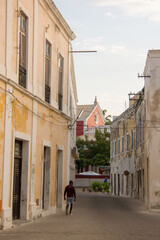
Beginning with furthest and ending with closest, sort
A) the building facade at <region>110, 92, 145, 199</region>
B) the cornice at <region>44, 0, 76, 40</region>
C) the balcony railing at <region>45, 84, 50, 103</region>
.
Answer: the building facade at <region>110, 92, 145, 199</region>
the balcony railing at <region>45, 84, 50, 103</region>
the cornice at <region>44, 0, 76, 40</region>

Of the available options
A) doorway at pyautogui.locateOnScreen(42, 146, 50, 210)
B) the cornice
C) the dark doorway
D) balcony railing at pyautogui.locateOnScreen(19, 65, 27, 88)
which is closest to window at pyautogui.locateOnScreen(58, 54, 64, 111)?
the cornice

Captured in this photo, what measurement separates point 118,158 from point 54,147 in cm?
2773

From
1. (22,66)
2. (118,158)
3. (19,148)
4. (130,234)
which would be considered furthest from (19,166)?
(118,158)

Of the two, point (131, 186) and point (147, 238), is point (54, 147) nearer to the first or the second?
point (147, 238)

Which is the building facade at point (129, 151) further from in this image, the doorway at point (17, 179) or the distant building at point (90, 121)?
the distant building at point (90, 121)

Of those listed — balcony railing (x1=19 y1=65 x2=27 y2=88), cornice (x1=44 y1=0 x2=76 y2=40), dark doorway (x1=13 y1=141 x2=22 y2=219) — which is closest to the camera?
balcony railing (x1=19 y1=65 x2=27 y2=88)

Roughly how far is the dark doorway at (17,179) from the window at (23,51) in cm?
209

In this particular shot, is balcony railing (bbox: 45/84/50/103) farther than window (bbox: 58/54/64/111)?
No

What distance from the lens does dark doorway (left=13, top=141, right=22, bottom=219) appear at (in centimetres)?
1630

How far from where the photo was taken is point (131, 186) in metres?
41.2

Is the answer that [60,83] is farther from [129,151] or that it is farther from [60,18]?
[129,151]

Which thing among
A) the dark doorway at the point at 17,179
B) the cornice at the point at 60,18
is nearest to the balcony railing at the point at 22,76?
the dark doorway at the point at 17,179

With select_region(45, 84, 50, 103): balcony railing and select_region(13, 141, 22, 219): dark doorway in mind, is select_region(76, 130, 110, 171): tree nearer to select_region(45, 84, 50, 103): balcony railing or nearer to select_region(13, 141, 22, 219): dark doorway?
select_region(45, 84, 50, 103): balcony railing

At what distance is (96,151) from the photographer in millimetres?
66812
